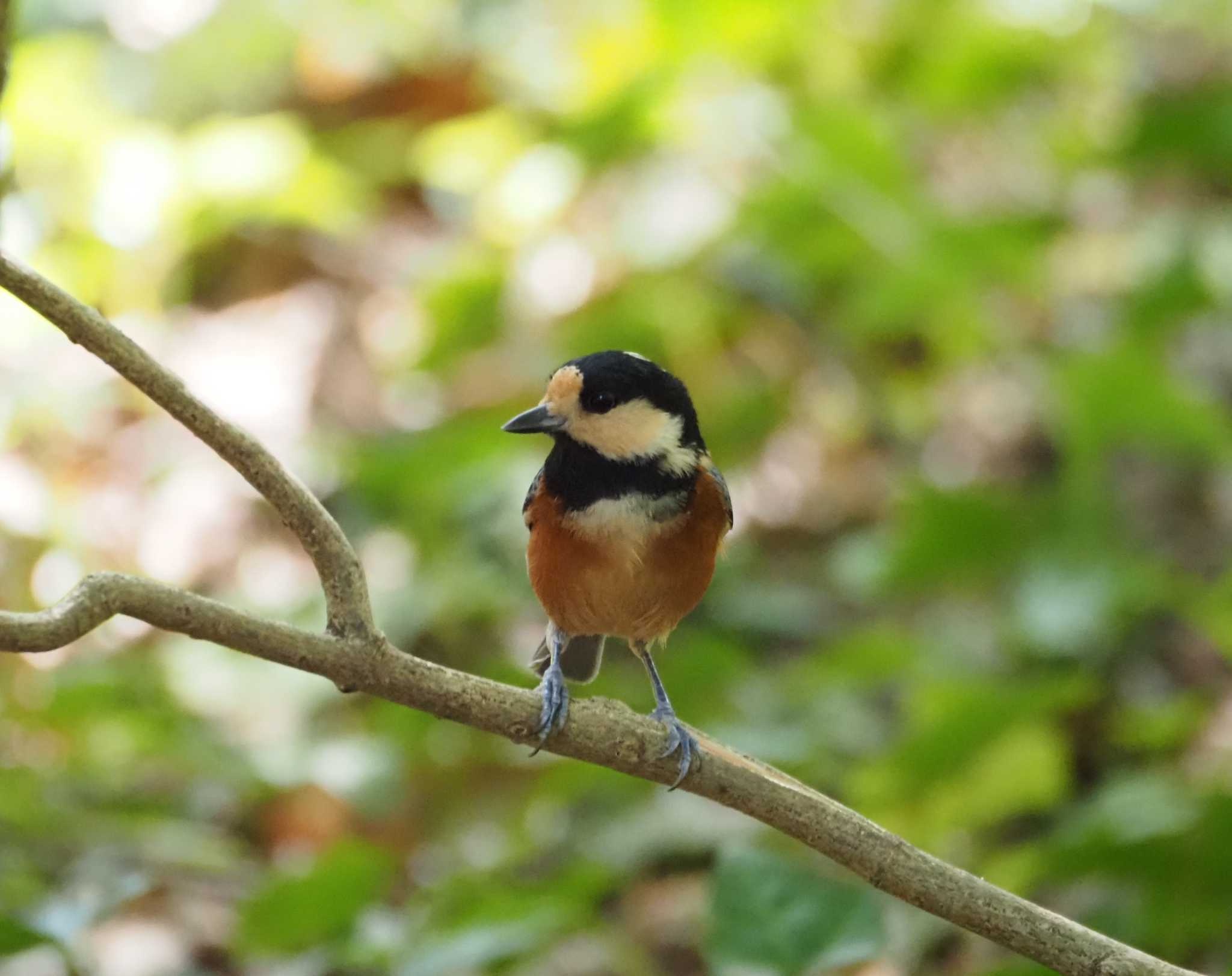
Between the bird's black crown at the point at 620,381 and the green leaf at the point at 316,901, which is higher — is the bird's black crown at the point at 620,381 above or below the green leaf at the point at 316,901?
above

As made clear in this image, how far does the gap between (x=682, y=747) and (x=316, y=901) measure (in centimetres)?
106

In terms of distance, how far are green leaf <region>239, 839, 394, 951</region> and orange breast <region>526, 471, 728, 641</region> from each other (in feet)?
2.34

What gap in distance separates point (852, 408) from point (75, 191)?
327cm

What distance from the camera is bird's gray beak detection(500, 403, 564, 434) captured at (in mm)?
1904

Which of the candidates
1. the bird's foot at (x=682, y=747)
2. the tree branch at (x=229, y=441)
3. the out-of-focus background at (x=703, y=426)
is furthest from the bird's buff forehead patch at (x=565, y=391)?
the out-of-focus background at (x=703, y=426)

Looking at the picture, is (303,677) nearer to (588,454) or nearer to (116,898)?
(116,898)

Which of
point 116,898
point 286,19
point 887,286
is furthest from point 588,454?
point 286,19

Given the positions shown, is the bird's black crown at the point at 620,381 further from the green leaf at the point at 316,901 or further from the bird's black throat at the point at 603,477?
the green leaf at the point at 316,901

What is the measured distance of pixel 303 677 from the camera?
457 cm

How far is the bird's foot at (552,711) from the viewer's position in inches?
73.3

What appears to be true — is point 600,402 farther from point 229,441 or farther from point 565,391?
point 229,441

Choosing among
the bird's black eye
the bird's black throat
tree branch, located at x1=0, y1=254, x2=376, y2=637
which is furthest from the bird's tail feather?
tree branch, located at x1=0, y1=254, x2=376, y2=637

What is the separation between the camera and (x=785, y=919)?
2391 millimetres

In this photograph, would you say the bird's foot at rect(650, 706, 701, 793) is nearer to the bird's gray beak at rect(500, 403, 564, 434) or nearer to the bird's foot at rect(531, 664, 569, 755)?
the bird's foot at rect(531, 664, 569, 755)
